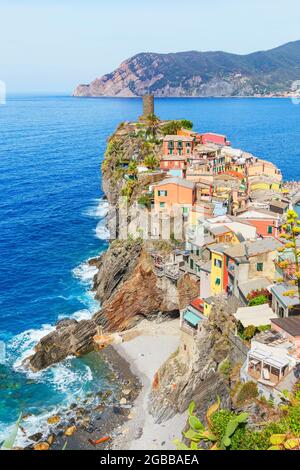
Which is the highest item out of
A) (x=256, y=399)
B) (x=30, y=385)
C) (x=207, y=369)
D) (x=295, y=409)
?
(x=295, y=409)

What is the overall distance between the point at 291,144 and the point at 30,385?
140022 mm

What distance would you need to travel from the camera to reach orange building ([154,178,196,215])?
6284 centimetres

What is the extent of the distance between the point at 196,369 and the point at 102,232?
1940 inches

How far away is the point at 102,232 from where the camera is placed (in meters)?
85.7

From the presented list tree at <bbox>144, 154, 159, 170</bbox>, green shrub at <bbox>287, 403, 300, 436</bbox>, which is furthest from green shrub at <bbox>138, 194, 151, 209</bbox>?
green shrub at <bbox>287, 403, 300, 436</bbox>

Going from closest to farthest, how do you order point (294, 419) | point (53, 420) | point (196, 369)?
point (294, 419), point (196, 369), point (53, 420)

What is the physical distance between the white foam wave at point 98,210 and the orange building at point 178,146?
2063 cm


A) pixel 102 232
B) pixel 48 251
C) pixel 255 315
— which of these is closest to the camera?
pixel 255 315

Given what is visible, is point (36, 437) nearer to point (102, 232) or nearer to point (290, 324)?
point (290, 324)

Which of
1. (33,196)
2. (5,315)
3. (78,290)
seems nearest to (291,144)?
(33,196)

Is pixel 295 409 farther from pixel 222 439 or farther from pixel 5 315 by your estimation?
pixel 5 315

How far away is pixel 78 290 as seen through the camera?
2534 inches

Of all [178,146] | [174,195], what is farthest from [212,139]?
[174,195]

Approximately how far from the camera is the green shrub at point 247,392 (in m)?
29.2
